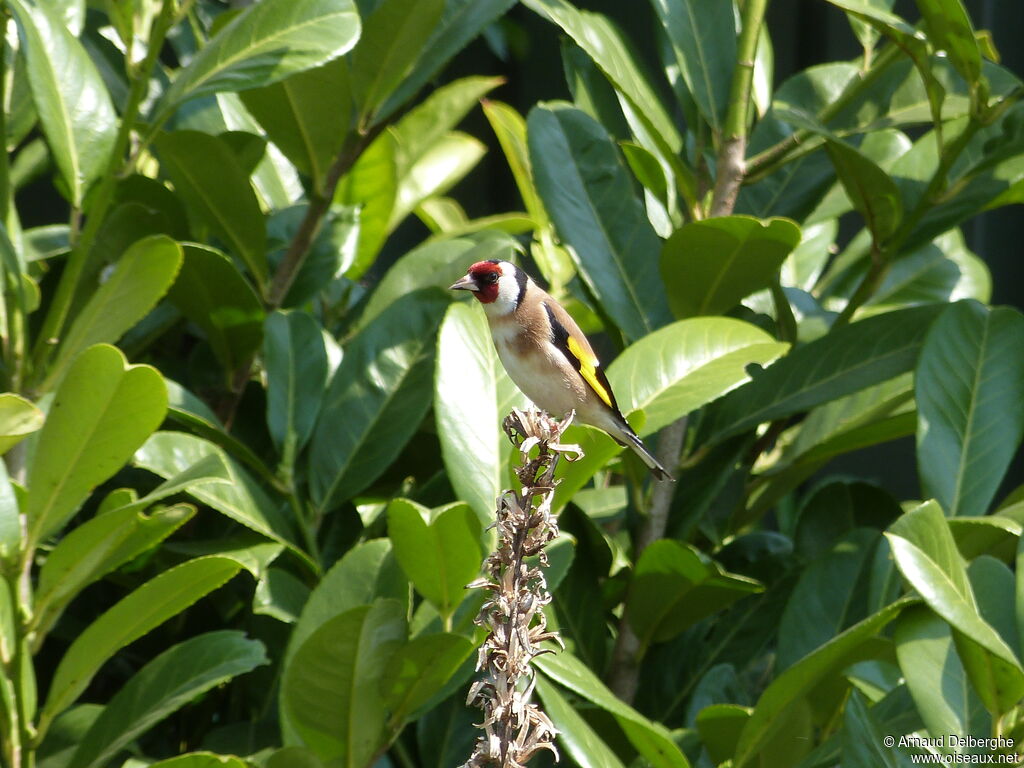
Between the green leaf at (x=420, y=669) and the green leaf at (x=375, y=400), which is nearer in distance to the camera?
the green leaf at (x=420, y=669)

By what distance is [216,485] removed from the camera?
1704 millimetres

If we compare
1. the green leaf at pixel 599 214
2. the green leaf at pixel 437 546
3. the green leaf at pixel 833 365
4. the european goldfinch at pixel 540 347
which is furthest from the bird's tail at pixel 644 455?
the green leaf at pixel 437 546

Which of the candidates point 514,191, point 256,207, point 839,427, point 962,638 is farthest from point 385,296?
point 514,191

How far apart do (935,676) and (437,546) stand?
0.64 m

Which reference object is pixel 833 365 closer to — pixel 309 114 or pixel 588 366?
pixel 588 366

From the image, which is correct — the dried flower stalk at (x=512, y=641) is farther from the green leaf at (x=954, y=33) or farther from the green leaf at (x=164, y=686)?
the green leaf at (x=954, y=33)

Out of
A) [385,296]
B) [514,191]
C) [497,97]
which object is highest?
[385,296]

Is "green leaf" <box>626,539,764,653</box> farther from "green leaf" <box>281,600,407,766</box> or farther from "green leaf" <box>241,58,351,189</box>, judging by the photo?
"green leaf" <box>241,58,351,189</box>

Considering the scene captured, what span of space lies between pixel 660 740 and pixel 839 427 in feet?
2.50

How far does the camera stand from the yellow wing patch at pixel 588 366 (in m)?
2.02

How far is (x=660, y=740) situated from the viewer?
146cm

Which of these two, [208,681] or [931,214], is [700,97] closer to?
[931,214]

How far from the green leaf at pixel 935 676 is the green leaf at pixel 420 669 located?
54 cm

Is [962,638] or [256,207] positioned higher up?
[256,207]
